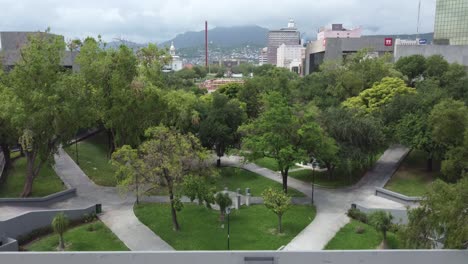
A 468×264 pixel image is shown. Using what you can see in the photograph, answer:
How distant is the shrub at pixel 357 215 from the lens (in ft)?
72.9

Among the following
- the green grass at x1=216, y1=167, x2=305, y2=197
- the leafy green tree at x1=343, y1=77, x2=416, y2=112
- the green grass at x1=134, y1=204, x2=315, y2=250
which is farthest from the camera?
the leafy green tree at x1=343, y1=77, x2=416, y2=112

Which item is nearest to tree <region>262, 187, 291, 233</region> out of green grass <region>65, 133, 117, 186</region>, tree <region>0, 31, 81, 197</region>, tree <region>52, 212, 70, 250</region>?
tree <region>52, 212, 70, 250</region>

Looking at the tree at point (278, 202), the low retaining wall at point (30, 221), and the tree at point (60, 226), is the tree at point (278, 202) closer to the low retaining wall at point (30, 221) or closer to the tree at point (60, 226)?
the tree at point (60, 226)

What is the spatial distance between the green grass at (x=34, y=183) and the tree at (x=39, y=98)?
3.20 m

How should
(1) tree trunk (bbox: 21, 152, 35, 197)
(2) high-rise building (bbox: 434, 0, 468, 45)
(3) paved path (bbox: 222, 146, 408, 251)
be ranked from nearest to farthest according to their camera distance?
(3) paved path (bbox: 222, 146, 408, 251) → (1) tree trunk (bbox: 21, 152, 35, 197) → (2) high-rise building (bbox: 434, 0, 468, 45)

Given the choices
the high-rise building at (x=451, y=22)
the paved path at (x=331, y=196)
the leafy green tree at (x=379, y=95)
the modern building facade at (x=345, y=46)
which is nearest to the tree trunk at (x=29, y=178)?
Answer: the paved path at (x=331, y=196)

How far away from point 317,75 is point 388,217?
105 ft

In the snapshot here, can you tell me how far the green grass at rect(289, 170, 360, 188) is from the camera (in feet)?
93.8

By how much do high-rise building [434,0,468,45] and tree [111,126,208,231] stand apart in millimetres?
67577

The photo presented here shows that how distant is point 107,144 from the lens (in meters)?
37.5

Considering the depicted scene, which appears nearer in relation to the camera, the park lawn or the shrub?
the shrub

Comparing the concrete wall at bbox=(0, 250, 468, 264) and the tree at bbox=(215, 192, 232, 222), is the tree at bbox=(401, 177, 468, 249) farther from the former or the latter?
the tree at bbox=(215, 192, 232, 222)

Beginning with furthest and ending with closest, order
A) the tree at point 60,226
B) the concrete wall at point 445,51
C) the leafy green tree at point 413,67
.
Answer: the concrete wall at point 445,51 → the leafy green tree at point 413,67 → the tree at point 60,226

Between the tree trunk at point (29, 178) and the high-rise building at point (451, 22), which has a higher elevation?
the high-rise building at point (451, 22)
